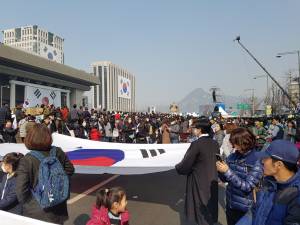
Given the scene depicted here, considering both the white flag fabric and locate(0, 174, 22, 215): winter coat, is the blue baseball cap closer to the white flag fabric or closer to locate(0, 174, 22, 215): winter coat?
the white flag fabric

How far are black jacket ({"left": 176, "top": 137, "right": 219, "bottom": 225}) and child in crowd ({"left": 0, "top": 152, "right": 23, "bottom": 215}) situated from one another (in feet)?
6.70

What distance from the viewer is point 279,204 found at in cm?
267

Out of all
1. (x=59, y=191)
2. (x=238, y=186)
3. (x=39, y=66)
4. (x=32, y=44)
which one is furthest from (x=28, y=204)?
(x=32, y=44)

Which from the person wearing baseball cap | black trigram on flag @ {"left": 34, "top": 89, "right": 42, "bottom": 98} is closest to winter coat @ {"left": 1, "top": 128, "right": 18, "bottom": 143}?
the person wearing baseball cap

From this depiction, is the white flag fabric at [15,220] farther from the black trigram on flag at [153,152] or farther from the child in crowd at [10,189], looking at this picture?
the black trigram on flag at [153,152]

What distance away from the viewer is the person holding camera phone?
4.30 metres

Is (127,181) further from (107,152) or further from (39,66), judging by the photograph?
(39,66)

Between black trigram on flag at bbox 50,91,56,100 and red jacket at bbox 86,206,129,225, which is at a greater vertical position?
black trigram on flag at bbox 50,91,56,100

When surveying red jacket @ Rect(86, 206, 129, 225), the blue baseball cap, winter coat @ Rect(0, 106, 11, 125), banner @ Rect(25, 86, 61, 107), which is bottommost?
red jacket @ Rect(86, 206, 129, 225)

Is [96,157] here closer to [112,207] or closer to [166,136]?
[112,207]

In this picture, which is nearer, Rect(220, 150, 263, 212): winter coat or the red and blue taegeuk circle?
Rect(220, 150, 263, 212): winter coat

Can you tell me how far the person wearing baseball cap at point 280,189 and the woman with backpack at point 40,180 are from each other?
203 centimetres

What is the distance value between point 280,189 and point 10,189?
3.05 meters

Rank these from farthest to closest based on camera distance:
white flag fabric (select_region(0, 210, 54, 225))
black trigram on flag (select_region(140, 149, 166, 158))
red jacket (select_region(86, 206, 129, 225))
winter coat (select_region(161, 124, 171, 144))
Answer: winter coat (select_region(161, 124, 171, 144)) < black trigram on flag (select_region(140, 149, 166, 158)) < red jacket (select_region(86, 206, 129, 225)) < white flag fabric (select_region(0, 210, 54, 225))
